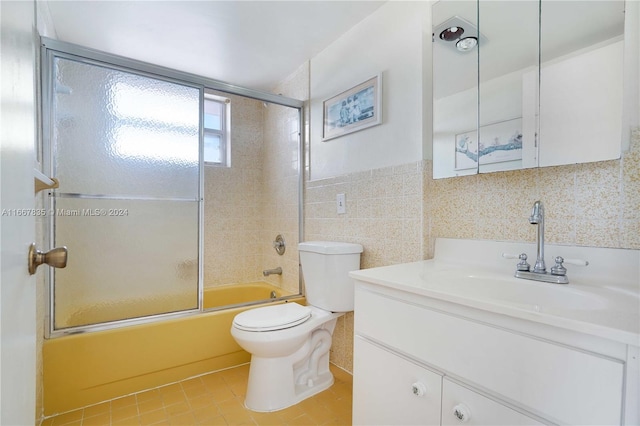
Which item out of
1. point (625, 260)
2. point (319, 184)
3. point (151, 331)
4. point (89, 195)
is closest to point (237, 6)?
point (319, 184)

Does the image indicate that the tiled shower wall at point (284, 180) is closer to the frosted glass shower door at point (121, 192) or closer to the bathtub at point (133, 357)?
the bathtub at point (133, 357)

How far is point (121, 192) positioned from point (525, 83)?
208 centimetres

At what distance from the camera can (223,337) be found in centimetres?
197

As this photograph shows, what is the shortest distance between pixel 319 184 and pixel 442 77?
105 centimetres

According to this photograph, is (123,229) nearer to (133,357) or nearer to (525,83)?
(133,357)

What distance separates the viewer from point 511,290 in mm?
1070

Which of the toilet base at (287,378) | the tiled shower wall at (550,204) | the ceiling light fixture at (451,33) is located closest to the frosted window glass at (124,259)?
the toilet base at (287,378)

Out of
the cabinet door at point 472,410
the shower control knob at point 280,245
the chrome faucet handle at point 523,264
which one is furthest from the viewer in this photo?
the shower control knob at point 280,245

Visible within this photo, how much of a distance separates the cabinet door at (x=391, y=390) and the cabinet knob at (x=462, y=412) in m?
0.06

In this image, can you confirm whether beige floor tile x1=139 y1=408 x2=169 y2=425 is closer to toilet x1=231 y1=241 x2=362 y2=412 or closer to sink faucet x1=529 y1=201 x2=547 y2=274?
toilet x1=231 y1=241 x2=362 y2=412

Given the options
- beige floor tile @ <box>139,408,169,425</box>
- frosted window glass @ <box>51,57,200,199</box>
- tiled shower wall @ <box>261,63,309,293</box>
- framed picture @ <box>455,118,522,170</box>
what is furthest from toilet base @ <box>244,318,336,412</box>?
framed picture @ <box>455,118,522,170</box>

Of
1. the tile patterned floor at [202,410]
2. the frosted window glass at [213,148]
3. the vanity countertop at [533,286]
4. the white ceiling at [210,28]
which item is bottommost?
the tile patterned floor at [202,410]

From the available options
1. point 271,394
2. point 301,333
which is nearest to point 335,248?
point 301,333

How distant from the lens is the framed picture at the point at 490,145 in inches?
48.2
